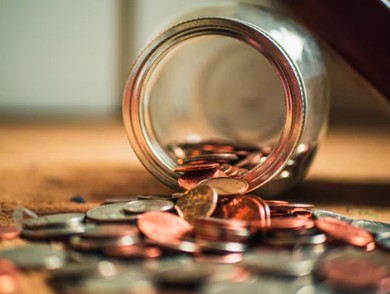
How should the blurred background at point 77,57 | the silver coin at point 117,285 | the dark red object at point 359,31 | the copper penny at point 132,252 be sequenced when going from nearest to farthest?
the silver coin at point 117,285 → the copper penny at point 132,252 → the dark red object at point 359,31 → the blurred background at point 77,57

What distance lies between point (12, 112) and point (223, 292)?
307 cm

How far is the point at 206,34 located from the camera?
1029 mm

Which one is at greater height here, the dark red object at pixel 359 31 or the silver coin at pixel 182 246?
the dark red object at pixel 359 31

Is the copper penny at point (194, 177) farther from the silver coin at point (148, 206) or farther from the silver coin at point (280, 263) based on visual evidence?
the silver coin at point (280, 263)

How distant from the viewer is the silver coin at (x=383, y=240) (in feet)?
2.61

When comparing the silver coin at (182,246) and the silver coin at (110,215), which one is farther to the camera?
the silver coin at (110,215)

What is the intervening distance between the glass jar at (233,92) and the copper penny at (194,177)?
54 millimetres

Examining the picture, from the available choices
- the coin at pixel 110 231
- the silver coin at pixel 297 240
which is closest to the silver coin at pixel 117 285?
the coin at pixel 110 231

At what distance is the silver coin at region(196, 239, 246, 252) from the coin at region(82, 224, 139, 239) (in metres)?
0.10

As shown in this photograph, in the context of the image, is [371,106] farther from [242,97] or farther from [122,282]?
[122,282]

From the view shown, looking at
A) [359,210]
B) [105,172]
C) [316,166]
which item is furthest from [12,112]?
[359,210]

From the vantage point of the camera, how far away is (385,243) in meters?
0.80

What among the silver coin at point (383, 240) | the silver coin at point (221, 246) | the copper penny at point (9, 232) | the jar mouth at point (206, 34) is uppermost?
the jar mouth at point (206, 34)

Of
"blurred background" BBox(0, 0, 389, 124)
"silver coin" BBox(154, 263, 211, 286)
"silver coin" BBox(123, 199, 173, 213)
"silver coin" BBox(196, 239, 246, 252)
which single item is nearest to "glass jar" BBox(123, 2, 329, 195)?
"silver coin" BBox(123, 199, 173, 213)
